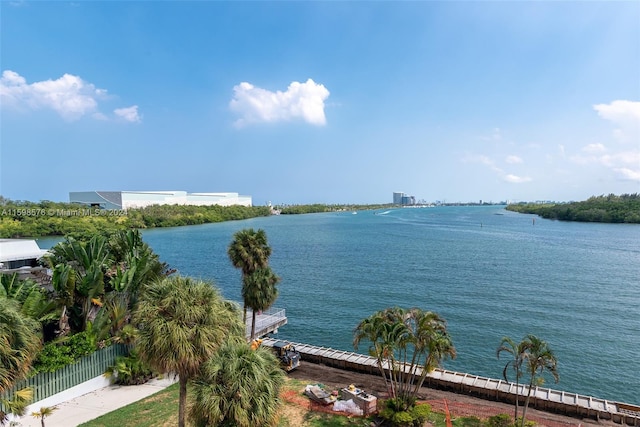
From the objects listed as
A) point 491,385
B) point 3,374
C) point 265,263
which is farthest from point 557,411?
point 3,374

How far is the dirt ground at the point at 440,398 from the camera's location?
54.2ft

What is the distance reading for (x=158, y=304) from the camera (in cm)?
1063

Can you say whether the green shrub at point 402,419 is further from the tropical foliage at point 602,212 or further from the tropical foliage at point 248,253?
the tropical foliage at point 602,212

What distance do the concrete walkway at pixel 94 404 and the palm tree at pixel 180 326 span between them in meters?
6.47

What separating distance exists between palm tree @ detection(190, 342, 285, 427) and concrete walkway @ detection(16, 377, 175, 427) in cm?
679

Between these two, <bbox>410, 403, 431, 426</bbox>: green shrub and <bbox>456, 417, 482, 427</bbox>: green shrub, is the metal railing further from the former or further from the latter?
<bbox>456, 417, 482, 427</bbox>: green shrub

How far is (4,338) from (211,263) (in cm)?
5350

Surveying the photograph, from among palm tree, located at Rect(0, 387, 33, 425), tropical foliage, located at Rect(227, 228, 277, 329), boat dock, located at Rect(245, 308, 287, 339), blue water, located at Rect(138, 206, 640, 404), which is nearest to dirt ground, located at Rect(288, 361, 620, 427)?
tropical foliage, located at Rect(227, 228, 277, 329)

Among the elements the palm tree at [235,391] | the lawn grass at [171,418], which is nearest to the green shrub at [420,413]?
the lawn grass at [171,418]

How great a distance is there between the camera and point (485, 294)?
1693 inches

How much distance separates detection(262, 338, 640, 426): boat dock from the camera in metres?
16.9

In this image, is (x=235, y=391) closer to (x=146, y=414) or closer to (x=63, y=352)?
(x=146, y=414)

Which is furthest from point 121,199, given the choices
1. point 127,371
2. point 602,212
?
point 602,212

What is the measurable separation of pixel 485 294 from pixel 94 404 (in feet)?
127
